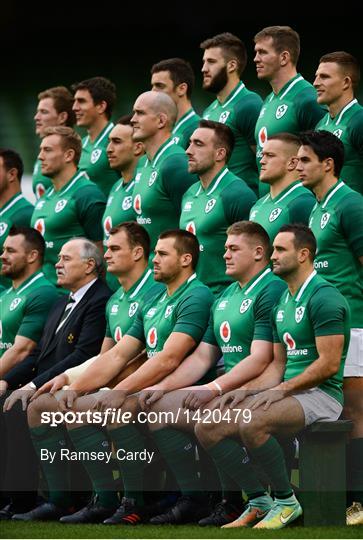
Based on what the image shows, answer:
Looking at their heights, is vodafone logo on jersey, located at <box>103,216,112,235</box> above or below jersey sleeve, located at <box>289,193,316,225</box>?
below

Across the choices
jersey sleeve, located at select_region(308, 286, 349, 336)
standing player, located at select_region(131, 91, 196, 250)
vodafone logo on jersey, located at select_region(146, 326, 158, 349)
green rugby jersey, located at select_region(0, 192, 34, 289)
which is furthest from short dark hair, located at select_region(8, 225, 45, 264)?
jersey sleeve, located at select_region(308, 286, 349, 336)

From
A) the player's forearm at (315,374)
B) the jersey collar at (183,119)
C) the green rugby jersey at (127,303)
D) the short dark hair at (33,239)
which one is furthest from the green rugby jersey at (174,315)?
the jersey collar at (183,119)

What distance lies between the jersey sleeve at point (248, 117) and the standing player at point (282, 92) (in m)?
0.18

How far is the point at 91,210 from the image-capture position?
27.8 feet

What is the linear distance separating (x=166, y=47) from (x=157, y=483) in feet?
18.0

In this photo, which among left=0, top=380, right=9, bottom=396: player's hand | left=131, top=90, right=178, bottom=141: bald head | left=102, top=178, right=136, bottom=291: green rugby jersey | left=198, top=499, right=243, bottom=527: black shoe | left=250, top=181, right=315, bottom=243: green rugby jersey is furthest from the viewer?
left=102, top=178, right=136, bottom=291: green rugby jersey

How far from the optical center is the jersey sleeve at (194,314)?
23.0 feet

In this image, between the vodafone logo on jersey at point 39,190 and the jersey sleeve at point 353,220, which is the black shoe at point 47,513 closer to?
the jersey sleeve at point 353,220

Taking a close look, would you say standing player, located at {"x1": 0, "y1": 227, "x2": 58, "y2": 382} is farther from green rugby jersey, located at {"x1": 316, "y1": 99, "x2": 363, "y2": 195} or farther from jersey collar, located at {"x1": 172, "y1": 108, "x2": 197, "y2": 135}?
green rugby jersey, located at {"x1": 316, "y1": 99, "x2": 363, "y2": 195}

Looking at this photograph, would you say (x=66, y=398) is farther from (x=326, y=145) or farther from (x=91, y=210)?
(x=326, y=145)

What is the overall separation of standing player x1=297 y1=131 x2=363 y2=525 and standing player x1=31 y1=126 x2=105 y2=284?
1906 millimetres

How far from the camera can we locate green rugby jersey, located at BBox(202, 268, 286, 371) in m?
6.82

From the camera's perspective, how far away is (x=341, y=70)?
24.0 feet

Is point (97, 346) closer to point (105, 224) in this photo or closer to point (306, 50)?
point (105, 224)
